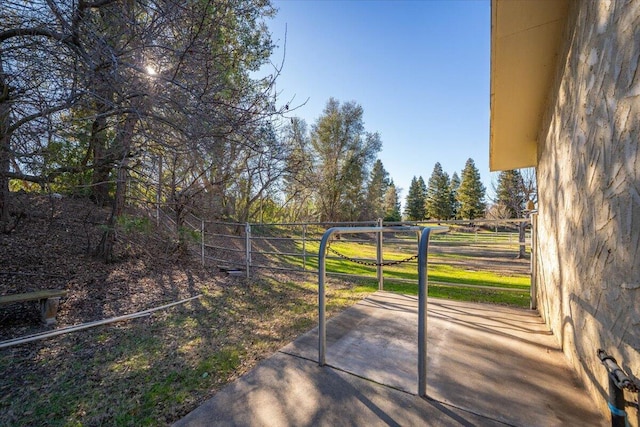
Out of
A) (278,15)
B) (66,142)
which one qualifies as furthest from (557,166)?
(278,15)

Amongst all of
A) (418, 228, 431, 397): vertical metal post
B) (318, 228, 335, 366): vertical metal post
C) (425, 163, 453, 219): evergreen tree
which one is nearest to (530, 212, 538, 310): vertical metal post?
(418, 228, 431, 397): vertical metal post

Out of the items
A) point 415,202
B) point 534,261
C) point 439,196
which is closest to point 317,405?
point 534,261

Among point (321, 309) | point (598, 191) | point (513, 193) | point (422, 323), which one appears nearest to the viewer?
point (598, 191)

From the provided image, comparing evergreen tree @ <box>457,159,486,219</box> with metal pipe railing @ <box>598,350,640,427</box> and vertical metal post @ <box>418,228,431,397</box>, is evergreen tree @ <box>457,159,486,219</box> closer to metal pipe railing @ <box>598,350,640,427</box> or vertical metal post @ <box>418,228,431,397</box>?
vertical metal post @ <box>418,228,431,397</box>

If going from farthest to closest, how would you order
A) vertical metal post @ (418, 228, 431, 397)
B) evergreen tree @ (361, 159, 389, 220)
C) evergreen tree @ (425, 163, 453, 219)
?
evergreen tree @ (425, 163, 453, 219)
evergreen tree @ (361, 159, 389, 220)
vertical metal post @ (418, 228, 431, 397)

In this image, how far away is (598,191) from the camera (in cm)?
155

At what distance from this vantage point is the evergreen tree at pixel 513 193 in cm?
1195

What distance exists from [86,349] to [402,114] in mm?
10746

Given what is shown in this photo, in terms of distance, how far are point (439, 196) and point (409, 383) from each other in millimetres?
33483

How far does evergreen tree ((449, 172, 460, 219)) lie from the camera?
32244 mm

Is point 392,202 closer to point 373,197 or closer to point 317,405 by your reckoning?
point 373,197

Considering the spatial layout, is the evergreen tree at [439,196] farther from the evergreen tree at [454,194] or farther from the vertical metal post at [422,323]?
the vertical metal post at [422,323]

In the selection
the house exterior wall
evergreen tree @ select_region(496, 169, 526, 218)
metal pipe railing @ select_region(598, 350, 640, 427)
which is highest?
evergreen tree @ select_region(496, 169, 526, 218)

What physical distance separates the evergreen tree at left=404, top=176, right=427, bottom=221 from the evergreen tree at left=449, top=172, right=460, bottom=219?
3338 millimetres
